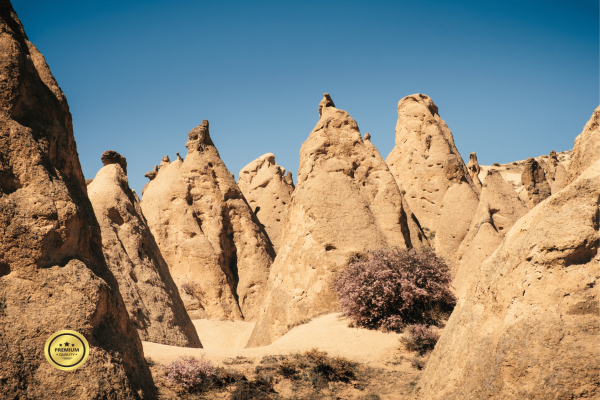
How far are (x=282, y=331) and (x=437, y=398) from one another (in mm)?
6878

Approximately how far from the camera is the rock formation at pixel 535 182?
1558 centimetres

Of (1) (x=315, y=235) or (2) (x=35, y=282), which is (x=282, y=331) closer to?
(1) (x=315, y=235)

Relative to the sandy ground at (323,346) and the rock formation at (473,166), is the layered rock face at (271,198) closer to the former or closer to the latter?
the rock formation at (473,166)

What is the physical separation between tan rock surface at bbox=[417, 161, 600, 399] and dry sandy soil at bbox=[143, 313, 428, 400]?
1912mm

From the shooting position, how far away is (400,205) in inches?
495

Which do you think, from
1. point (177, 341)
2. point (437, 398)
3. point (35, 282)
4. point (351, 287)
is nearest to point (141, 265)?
point (177, 341)

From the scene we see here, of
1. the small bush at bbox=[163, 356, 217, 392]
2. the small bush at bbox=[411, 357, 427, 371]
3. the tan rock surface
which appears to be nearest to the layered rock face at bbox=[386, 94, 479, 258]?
the small bush at bbox=[411, 357, 427, 371]

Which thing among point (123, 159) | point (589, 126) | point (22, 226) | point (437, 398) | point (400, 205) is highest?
point (123, 159)

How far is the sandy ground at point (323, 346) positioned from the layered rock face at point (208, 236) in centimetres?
726

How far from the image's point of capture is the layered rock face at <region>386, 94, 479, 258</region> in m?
18.2

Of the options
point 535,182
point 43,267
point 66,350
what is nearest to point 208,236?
point 535,182

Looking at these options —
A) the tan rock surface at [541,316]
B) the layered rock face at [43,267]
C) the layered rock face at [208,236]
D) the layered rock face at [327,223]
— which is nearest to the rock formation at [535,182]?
the layered rock face at [327,223]

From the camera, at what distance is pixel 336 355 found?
8.19m

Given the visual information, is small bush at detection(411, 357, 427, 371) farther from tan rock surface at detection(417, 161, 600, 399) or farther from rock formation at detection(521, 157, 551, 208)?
rock formation at detection(521, 157, 551, 208)
